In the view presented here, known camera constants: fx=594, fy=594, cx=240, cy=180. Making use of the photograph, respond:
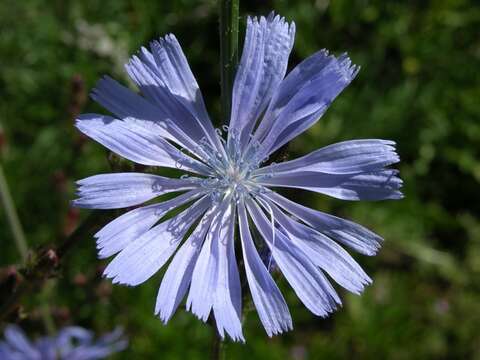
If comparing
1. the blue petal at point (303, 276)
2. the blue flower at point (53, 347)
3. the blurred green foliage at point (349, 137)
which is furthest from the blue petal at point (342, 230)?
the blurred green foliage at point (349, 137)

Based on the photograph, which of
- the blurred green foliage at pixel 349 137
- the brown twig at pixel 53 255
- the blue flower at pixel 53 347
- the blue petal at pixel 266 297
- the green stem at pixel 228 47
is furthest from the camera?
the blurred green foliage at pixel 349 137

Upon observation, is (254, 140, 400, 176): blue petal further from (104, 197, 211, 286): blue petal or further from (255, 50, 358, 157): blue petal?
(104, 197, 211, 286): blue petal

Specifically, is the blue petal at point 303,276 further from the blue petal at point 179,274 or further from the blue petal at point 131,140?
the blue petal at point 131,140

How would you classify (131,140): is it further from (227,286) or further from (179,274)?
(227,286)

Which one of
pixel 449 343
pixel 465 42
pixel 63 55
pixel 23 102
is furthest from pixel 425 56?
pixel 23 102

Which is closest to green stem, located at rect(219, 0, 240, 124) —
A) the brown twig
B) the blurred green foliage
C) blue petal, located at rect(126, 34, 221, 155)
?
blue petal, located at rect(126, 34, 221, 155)

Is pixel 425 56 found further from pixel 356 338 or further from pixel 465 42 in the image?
pixel 356 338
